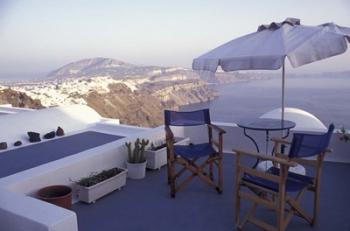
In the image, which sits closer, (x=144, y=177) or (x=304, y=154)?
(x=304, y=154)

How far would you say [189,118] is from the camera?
411 cm

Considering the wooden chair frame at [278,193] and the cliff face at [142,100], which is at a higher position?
the wooden chair frame at [278,193]

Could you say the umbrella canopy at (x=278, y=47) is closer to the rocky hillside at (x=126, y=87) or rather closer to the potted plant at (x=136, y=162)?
the potted plant at (x=136, y=162)

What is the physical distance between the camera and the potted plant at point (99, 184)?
11.2ft

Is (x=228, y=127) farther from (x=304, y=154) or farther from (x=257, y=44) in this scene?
(x=304, y=154)

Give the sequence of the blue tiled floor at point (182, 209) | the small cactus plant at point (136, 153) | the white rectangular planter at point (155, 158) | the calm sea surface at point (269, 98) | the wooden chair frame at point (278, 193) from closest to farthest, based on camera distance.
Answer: the wooden chair frame at point (278, 193)
the blue tiled floor at point (182, 209)
the small cactus plant at point (136, 153)
the white rectangular planter at point (155, 158)
the calm sea surface at point (269, 98)

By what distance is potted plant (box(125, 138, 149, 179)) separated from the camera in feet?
13.5

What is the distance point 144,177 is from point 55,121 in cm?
260

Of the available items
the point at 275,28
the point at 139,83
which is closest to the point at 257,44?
the point at 275,28

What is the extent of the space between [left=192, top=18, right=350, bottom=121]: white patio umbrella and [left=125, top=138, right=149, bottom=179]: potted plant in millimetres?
1291

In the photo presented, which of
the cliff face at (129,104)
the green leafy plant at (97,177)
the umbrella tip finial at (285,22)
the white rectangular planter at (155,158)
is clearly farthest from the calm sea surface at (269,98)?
the green leafy plant at (97,177)

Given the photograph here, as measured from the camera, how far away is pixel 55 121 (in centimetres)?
594

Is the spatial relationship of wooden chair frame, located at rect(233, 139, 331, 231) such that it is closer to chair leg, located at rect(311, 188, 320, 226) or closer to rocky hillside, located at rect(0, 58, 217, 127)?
chair leg, located at rect(311, 188, 320, 226)

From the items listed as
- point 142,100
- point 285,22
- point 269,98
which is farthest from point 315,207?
point 142,100
